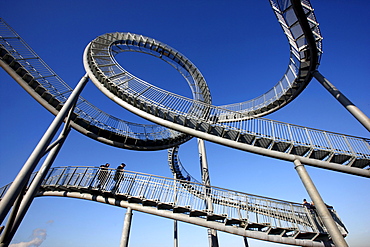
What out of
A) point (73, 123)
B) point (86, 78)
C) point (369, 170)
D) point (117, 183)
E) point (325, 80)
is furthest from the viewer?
point (73, 123)

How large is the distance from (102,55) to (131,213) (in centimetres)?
1007

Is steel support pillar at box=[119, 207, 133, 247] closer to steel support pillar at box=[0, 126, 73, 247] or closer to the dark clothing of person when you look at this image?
the dark clothing of person

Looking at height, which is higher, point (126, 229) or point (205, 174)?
point (205, 174)

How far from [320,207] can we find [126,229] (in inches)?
325

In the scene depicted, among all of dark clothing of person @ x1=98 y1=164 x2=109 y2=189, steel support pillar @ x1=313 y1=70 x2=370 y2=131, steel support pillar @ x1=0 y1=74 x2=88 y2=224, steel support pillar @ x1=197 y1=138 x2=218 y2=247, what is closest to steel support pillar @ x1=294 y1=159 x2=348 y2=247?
steel support pillar @ x1=313 y1=70 x2=370 y2=131

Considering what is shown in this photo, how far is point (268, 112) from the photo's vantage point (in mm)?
13898

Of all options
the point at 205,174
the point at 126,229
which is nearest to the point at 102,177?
the point at 126,229

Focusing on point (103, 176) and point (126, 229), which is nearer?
point (126, 229)

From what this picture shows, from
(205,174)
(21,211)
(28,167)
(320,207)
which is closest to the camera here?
(28,167)

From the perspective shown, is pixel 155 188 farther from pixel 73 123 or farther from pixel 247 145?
pixel 73 123

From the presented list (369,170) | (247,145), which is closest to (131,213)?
(247,145)

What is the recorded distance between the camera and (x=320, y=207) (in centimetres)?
759

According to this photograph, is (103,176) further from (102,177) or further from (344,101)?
(344,101)

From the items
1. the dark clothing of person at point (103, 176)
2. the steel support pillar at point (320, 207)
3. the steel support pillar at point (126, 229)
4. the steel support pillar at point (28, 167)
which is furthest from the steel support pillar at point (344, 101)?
the steel support pillar at point (28, 167)
